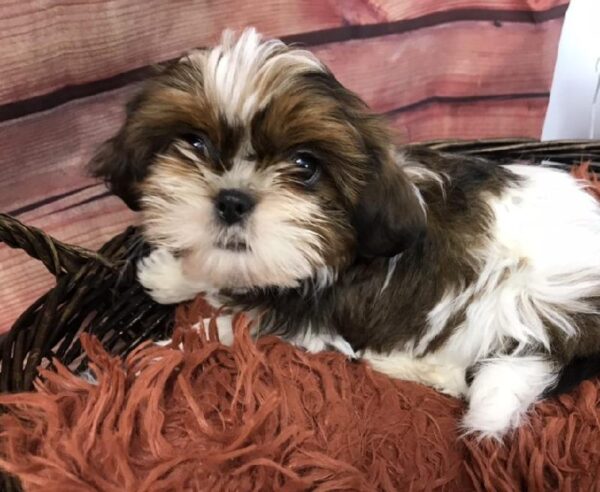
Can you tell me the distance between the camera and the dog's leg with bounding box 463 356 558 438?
1.25 m

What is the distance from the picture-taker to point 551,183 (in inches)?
56.4

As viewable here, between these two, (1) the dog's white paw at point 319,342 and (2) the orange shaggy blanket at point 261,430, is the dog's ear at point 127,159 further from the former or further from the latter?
(1) the dog's white paw at point 319,342

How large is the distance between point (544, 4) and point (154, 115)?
165 cm

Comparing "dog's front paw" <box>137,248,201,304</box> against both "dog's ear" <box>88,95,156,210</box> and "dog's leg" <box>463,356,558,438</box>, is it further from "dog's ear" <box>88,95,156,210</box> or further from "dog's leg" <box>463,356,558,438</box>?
"dog's leg" <box>463,356,558,438</box>

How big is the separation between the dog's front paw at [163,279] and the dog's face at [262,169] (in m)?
0.29

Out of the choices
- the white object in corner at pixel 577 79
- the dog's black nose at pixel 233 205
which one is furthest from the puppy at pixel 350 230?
the white object in corner at pixel 577 79

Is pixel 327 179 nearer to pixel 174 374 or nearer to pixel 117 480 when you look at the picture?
pixel 174 374

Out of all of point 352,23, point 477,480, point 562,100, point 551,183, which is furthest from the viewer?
point 562,100

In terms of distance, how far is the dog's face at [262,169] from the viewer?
1.07 meters

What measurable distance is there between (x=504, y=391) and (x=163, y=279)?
71 centimetres

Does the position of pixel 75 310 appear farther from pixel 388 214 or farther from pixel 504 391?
pixel 504 391

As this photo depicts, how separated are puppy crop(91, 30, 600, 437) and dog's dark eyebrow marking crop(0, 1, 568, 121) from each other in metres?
0.33

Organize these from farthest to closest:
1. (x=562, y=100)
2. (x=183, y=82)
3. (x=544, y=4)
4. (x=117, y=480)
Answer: (x=562, y=100), (x=544, y=4), (x=183, y=82), (x=117, y=480)

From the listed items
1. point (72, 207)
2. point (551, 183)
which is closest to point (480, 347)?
point (551, 183)
